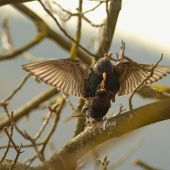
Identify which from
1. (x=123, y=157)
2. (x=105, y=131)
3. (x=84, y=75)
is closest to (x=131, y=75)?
(x=84, y=75)

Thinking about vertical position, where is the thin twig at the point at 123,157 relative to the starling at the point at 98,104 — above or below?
below

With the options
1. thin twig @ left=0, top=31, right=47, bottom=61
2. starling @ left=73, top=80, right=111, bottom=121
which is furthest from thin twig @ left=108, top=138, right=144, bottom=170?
thin twig @ left=0, top=31, right=47, bottom=61

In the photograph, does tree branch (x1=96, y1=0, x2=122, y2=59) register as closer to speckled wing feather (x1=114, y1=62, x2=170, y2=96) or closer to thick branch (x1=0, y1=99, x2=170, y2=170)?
speckled wing feather (x1=114, y1=62, x2=170, y2=96)

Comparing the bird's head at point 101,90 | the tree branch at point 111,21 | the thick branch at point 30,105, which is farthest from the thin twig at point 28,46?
the bird's head at point 101,90

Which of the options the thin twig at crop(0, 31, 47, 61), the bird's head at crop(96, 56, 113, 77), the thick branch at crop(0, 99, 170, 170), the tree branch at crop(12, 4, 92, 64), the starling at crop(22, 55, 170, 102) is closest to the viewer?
the thick branch at crop(0, 99, 170, 170)

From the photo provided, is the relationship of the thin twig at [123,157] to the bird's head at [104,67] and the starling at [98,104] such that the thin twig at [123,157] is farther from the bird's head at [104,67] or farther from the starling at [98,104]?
the bird's head at [104,67]

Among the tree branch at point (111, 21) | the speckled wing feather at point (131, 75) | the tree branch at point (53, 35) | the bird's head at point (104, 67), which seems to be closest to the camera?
the bird's head at point (104, 67)
